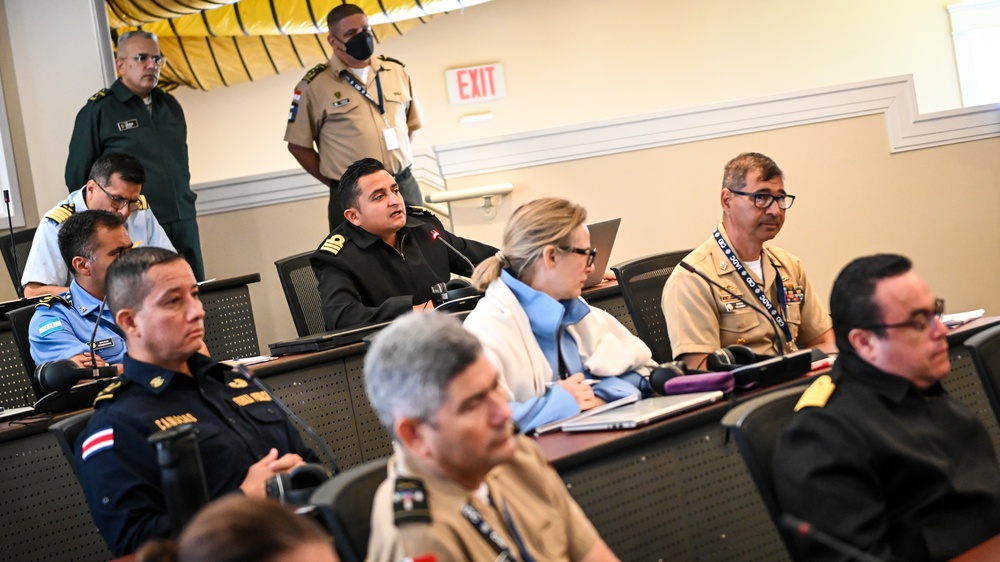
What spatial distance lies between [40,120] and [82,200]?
1.23m

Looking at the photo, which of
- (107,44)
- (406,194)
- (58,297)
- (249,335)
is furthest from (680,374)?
(107,44)

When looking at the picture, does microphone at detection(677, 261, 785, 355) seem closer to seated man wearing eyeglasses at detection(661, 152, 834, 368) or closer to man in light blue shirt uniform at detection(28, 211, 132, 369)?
seated man wearing eyeglasses at detection(661, 152, 834, 368)

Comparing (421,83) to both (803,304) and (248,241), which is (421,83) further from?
(803,304)

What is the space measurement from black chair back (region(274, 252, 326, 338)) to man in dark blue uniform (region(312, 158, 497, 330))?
0.13 meters

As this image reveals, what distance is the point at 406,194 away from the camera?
5.29 m

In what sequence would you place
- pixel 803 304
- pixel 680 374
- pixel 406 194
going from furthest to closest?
pixel 406 194
pixel 803 304
pixel 680 374

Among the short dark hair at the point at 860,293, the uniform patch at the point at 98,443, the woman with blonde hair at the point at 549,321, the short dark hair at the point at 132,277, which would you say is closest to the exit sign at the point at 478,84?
the woman with blonde hair at the point at 549,321

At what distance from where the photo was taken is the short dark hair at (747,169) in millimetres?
3432

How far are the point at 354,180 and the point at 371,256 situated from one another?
0.30 meters

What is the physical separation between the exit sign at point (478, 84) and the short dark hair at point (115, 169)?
5.20 metres

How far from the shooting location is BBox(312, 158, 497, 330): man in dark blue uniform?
13.6ft

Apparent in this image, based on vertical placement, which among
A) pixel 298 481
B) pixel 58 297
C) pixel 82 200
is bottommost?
pixel 298 481

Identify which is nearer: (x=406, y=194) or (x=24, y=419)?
(x=24, y=419)

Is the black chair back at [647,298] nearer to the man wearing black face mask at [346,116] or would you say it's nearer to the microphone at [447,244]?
the microphone at [447,244]
